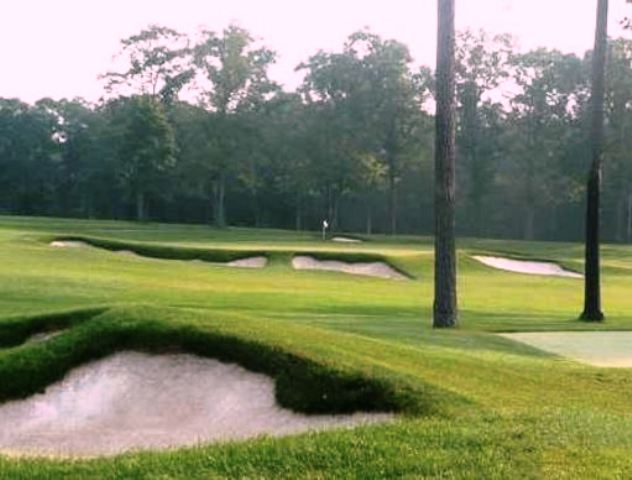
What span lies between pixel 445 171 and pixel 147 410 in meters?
10.9

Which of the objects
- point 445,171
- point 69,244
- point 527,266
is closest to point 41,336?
point 445,171

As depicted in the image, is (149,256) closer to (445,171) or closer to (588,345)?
(445,171)

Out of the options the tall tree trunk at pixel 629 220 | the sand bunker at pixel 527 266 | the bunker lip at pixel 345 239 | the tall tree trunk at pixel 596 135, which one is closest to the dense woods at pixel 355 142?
the tall tree trunk at pixel 629 220

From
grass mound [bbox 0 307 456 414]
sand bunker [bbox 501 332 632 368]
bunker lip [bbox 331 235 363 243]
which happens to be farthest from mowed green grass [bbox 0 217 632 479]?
bunker lip [bbox 331 235 363 243]

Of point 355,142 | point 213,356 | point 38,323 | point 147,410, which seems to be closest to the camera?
point 147,410

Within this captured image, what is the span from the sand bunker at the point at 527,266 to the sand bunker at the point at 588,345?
Result: 2222cm

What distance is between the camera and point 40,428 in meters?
10.5

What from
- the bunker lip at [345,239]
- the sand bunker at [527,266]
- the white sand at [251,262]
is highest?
the bunker lip at [345,239]

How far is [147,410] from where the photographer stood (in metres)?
10.5

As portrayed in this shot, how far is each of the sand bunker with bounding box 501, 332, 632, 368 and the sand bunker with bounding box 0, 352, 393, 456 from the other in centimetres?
601

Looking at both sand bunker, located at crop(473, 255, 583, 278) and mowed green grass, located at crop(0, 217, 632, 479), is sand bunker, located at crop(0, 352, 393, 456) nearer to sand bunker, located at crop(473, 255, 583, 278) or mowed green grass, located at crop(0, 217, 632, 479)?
mowed green grass, located at crop(0, 217, 632, 479)

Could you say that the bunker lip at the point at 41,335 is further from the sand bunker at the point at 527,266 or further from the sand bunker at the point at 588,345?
the sand bunker at the point at 527,266

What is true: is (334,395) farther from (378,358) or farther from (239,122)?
(239,122)

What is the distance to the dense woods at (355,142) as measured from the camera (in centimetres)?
7462
